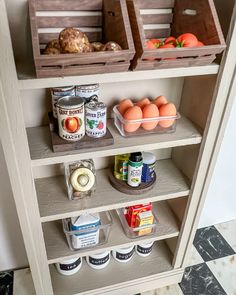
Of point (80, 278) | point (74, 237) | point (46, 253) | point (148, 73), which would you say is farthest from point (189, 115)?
point (80, 278)

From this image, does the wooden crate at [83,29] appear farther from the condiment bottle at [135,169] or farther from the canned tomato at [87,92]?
the condiment bottle at [135,169]

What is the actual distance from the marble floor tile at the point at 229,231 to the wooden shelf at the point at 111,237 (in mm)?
550

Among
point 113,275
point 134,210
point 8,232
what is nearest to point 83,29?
point 134,210

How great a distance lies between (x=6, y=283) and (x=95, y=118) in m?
1.00

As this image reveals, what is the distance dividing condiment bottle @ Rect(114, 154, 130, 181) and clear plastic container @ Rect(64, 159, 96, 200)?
10 centimetres

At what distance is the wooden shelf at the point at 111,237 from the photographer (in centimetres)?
112

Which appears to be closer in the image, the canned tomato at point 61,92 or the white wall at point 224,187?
the canned tomato at point 61,92

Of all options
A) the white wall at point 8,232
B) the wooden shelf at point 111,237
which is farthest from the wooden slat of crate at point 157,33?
the wooden shelf at point 111,237

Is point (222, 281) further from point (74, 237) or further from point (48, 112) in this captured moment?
point (48, 112)

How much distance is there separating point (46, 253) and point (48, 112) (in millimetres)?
529

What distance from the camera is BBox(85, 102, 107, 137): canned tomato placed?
2.77 feet

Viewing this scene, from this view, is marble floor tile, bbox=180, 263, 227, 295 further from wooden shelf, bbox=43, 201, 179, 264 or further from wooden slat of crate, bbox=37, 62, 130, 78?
wooden slat of crate, bbox=37, 62, 130, 78

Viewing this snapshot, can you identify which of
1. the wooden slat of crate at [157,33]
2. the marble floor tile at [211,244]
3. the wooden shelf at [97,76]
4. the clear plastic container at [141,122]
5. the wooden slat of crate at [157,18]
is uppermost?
the wooden slat of crate at [157,18]

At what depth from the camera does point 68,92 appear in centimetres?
86
